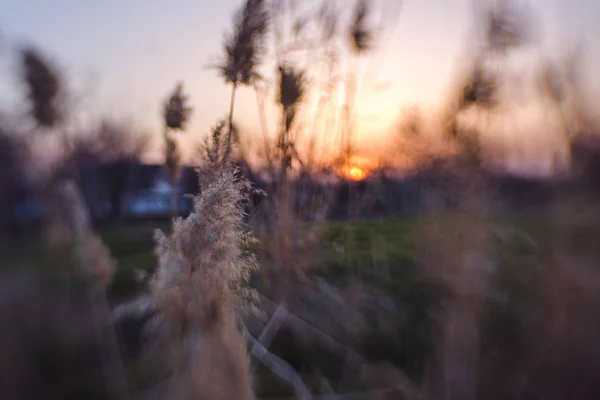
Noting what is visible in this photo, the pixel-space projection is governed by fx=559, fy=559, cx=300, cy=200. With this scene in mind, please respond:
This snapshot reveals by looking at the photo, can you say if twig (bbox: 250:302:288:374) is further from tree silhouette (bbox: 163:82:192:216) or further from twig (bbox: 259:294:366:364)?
tree silhouette (bbox: 163:82:192:216)

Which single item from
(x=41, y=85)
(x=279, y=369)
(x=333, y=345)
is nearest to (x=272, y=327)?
(x=279, y=369)

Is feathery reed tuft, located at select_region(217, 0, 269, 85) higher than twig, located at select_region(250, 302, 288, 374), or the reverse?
feathery reed tuft, located at select_region(217, 0, 269, 85)

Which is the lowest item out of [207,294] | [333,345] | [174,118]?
[333,345]

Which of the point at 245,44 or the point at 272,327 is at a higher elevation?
the point at 245,44

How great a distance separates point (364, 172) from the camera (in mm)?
3996

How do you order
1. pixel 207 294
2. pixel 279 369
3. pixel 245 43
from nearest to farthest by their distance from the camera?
1. pixel 207 294
2. pixel 245 43
3. pixel 279 369

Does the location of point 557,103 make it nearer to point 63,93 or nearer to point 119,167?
point 63,93

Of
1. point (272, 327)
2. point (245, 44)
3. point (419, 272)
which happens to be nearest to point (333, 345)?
point (272, 327)

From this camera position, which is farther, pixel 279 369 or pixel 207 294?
pixel 279 369

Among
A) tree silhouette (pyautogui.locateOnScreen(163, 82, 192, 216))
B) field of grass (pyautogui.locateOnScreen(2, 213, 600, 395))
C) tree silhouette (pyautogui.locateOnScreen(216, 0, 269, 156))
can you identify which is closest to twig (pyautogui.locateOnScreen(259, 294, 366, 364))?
field of grass (pyautogui.locateOnScreen(2, 213, 600, 395))

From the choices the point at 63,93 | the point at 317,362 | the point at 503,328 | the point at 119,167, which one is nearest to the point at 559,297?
the point at 503,328

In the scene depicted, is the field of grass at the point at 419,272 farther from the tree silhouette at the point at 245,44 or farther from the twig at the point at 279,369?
the tree silhouette at the point at 245,44

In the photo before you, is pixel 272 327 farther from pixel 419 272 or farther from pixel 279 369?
pixel 419 272

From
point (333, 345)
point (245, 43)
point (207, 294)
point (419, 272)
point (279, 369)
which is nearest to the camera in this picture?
point (207, 294)
